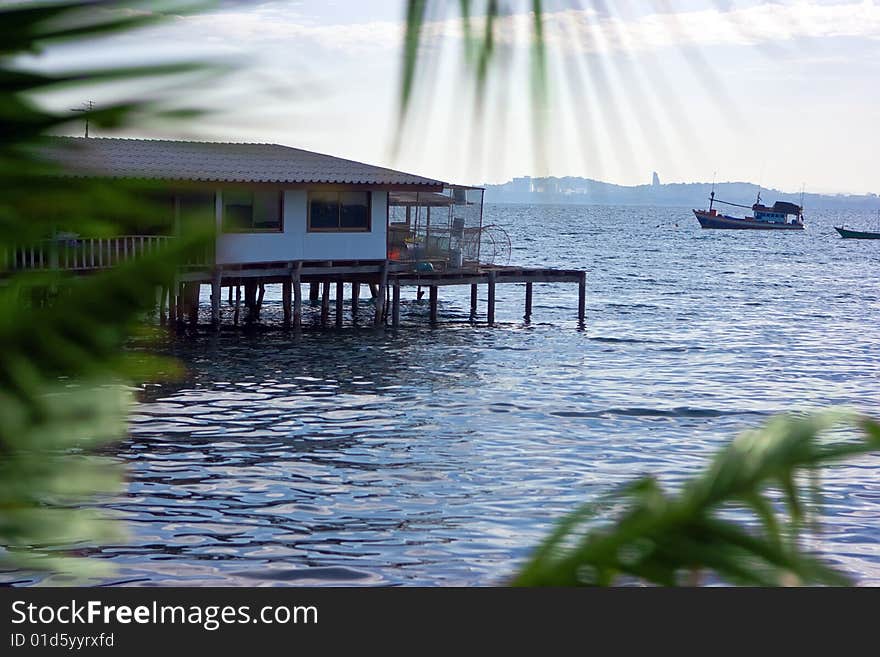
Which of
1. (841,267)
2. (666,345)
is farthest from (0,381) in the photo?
(841,267)

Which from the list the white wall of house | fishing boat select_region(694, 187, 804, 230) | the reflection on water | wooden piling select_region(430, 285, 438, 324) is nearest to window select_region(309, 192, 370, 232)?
the white wall of house

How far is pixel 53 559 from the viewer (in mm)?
514

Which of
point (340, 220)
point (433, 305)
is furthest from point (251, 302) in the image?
point (340, 220)

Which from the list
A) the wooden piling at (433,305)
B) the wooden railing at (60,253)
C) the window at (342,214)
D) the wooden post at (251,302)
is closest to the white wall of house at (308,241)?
the window at (342,214)

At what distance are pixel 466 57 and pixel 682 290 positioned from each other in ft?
203

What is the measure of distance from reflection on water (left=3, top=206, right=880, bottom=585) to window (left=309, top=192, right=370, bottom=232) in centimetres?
326

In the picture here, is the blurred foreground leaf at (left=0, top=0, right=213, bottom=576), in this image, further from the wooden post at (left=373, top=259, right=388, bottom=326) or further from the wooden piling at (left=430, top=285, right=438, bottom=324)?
the wooden piling at (left=430, top=285, right=438, bottom=324)

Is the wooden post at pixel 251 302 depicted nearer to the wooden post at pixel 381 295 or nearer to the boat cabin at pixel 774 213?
the wooden post at pixel 381 295

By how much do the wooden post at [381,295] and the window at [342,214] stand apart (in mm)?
1333

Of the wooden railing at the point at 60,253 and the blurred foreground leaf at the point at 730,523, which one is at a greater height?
the wooden railing at the point at 60,253

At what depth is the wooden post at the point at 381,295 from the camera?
34.1 m

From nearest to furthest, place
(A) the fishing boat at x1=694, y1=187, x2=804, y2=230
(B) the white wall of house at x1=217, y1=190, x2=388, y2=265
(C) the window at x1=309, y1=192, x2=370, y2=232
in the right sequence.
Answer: (B) the white wall of house at x1=217, y1=190, x2=388, y2=265 → (C) the window at x1=309, y1=192, x2=370, y2=232 → (A) the fishing boat at x1=694, y1=187, x2=804, y2=230

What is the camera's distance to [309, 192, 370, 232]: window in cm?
3306

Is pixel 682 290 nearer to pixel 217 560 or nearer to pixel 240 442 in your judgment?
pixel 240 442
